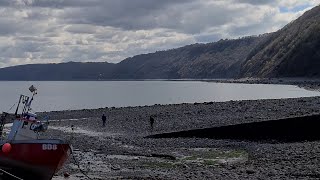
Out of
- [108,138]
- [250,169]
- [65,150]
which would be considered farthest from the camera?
[108,138]

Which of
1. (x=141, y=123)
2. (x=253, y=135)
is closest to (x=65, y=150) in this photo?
(x=253, y=135)

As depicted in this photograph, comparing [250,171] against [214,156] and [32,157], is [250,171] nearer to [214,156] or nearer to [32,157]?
[214,156]

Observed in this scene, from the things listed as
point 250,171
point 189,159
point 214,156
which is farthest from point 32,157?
point 214,156

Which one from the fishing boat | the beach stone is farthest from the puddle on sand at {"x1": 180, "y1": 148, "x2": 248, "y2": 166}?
the fishing boat

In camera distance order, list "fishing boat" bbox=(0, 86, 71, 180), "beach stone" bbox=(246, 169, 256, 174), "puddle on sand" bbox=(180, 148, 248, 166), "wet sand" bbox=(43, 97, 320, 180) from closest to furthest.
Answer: "fishing boat" bbox=(0, 86, 71, 180)
"beach stone" bbox=(246, 169, 256, 174)
"wet sand" bbox=(43, 97, 320, 180)
"puddle on sand" bbox=(180, 148, 248, 166)

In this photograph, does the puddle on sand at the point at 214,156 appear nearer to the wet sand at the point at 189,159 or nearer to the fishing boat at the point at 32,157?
the wet sand at the point at 189,159

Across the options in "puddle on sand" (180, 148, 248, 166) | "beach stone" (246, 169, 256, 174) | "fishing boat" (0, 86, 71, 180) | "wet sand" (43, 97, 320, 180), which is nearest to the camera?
"fishing boat" (0, 86, 71, 180)

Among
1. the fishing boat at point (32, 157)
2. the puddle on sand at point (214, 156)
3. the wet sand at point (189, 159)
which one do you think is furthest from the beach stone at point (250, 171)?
the fishing boat at point (32, 157)

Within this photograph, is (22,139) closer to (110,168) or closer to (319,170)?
(110,168)

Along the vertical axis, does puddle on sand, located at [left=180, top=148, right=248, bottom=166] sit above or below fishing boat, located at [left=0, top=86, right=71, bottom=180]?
below

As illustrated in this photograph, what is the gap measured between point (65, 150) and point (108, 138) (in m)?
20.2

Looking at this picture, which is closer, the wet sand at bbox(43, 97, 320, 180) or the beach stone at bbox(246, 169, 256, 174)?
the beach stone at bbox(246, 169, 256, 174)

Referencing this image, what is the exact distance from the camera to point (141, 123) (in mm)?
54062

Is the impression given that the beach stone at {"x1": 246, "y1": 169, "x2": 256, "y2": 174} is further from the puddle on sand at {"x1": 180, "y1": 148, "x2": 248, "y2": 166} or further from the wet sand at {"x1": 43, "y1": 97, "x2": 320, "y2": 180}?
the puddle on sand at {"x1": 180, "y1": 148, "x2": 248, "y2": 166}
